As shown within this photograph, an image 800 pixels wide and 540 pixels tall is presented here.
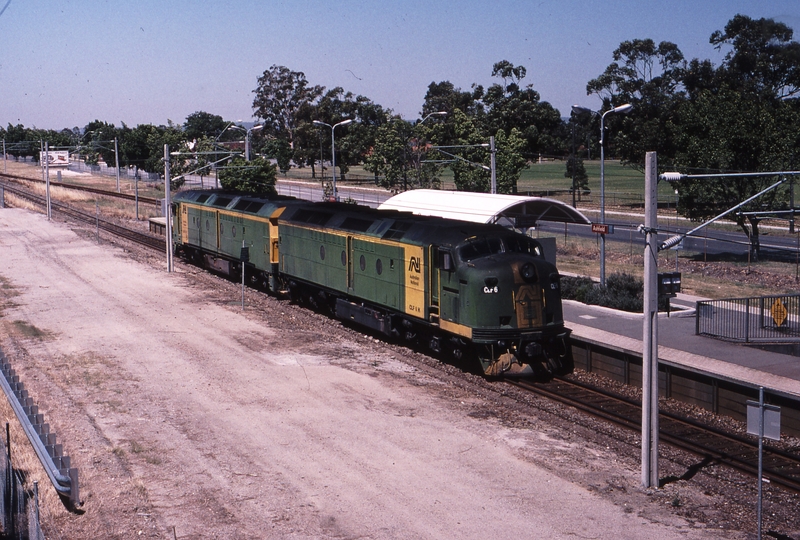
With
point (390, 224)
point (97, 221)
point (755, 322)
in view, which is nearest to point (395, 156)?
point (97, 221)

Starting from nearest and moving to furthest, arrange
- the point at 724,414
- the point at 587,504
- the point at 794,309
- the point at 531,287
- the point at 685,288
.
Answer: the point at 587,504 → the point at 724,414 → the point at 531,287 → the point at 794,309 → the point at 685,288

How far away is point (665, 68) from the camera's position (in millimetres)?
86562

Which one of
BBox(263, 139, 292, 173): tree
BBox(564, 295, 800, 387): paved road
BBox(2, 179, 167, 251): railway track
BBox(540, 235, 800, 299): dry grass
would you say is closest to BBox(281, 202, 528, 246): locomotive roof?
BBox(564, 295, 800, 387): paved road

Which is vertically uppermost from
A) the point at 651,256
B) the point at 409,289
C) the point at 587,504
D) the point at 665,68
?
the point at 665,68

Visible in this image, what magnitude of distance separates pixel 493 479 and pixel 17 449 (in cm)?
973

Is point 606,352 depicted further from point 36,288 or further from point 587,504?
point 36,288

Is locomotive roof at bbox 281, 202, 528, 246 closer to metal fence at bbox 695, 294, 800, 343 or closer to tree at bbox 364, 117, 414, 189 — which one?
metal fence at bbox 695, 294, 800, 343

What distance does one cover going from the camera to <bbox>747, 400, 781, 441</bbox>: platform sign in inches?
476

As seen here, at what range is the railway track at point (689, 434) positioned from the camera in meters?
15.8

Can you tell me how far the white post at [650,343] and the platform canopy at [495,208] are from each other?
16.4 metres

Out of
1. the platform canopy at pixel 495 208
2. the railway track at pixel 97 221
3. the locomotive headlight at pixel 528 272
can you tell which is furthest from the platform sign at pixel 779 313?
the railway track at pixel 97 221

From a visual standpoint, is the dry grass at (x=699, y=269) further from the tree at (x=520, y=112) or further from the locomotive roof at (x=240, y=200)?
the tree at (x=520, y=112)

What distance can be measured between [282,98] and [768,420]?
12421 cm

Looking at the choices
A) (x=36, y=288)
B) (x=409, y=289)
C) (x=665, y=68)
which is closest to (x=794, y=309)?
(x=409, y=289)
